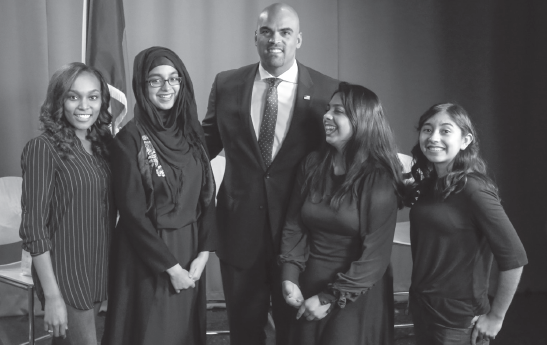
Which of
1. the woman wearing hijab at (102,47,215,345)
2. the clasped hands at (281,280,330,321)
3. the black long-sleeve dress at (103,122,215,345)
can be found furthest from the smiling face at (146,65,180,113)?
Result: the clasped hands at (281,280,330,321)

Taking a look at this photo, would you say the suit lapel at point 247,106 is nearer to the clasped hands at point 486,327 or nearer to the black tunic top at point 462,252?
the black tunic top at point 462,252

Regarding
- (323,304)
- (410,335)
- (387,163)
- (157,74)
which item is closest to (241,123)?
(157,74)

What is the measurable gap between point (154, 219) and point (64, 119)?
0.47 metres

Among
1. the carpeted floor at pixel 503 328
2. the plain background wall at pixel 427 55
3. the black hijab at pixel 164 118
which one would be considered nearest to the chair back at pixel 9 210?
the carpeted floor at pixel 503 328

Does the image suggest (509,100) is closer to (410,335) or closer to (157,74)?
(410,335)

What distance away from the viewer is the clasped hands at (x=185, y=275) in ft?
6.50

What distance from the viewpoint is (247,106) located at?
229 cm

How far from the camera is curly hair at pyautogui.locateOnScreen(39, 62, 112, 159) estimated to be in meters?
1.89

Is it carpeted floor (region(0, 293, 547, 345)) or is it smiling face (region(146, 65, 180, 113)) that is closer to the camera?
smiling face (region(146, 65, 180, 113))

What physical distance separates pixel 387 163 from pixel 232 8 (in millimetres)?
2337

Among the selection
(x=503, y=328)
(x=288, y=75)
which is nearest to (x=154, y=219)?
(x=288, y=75)

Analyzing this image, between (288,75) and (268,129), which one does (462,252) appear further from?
(288,75)

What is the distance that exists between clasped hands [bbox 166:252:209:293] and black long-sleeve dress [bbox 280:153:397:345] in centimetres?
31

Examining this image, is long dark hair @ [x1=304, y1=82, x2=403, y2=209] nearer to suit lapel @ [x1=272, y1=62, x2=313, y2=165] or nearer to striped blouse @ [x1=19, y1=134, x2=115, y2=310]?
suit lapel @ [x1=272, y1=62, x2=313, y2=165]
